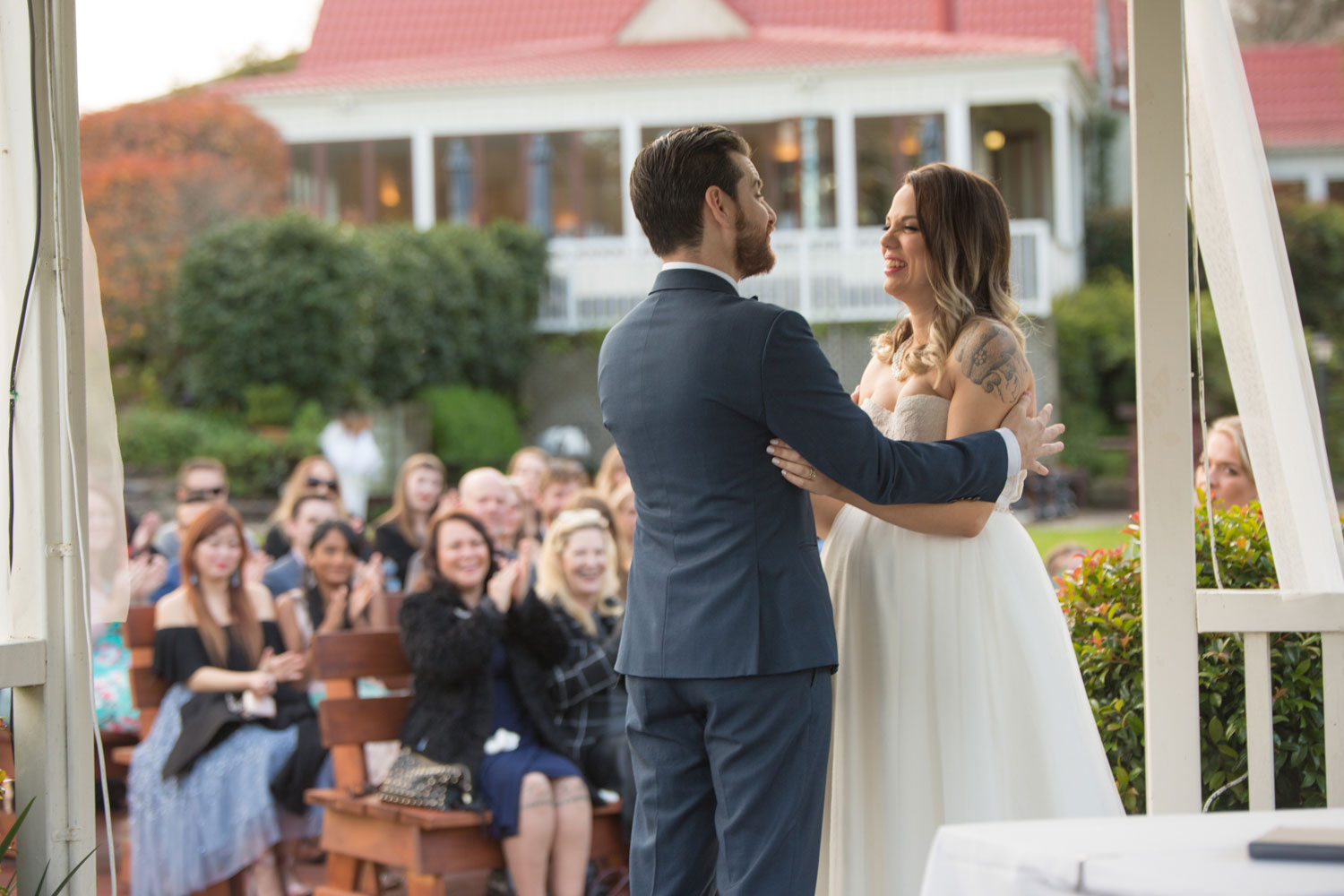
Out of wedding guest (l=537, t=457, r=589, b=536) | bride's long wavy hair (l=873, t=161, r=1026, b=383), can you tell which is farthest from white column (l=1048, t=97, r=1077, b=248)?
bride's long wavy hair (l=873, t=161, r=1026, b=383)

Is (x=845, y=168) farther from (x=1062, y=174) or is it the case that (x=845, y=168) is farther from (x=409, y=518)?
(x=409, y=518)

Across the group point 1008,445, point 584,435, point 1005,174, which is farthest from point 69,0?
point 1005,174

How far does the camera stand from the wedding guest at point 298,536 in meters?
6.64

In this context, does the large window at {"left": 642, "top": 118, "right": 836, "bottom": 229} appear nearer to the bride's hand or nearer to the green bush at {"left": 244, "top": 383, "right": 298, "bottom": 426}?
the green bush at {"left": 244, "top": 383, "right": 298, "bottom": 426}

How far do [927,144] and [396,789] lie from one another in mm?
18865

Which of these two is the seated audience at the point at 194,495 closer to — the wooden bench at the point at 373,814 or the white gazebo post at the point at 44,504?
the wooden bench at the point at 373,814

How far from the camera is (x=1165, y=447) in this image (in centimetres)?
294

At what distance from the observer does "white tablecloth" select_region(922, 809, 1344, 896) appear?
1.76 metres

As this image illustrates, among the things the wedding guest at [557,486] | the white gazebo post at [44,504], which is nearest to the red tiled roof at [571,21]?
the wedding guest at [557,486]

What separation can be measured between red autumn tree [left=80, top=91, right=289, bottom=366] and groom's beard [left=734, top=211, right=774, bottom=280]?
1641 cm

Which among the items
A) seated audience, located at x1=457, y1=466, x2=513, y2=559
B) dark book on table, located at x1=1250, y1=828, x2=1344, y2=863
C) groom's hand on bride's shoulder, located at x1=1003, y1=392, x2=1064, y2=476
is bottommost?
dark book on table, located at x1=1250, y1=828, x2=1344, y2=863

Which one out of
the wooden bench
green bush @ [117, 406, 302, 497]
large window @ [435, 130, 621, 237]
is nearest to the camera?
the wooden bench

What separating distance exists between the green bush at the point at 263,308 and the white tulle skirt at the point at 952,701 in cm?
1451

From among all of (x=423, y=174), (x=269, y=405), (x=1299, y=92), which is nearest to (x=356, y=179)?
(x=423, y=174)
